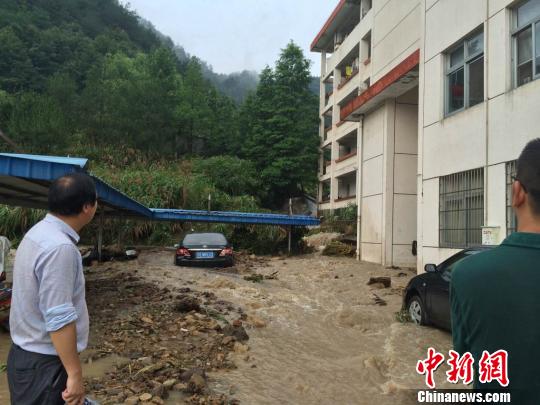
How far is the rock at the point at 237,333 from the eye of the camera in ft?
22.4

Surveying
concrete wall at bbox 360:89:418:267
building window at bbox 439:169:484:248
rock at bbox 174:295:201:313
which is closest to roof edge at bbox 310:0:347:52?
Result: concrete wall at bbox 360:89:418:267

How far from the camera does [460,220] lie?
10781mm

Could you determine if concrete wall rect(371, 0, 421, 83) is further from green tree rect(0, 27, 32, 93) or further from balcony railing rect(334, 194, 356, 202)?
green tree rect(0, 27, 32, 93)

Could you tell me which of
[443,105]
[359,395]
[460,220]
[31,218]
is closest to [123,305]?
[359,395]

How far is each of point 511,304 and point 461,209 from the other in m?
10.1

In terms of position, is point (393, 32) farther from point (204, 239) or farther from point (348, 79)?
point (348, 79)

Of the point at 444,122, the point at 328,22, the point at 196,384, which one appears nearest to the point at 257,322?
the point at 196,384

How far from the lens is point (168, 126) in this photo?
37.4 metres

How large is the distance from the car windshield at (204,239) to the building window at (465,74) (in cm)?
790

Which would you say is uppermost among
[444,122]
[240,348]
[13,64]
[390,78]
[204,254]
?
[13,64]

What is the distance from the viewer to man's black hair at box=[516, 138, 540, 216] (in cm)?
154

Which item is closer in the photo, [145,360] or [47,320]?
[47,320]

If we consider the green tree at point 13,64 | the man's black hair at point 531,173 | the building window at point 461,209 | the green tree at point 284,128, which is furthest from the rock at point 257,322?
the green tree at point 13,64

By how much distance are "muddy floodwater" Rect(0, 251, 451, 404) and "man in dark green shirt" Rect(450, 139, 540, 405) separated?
372cm
